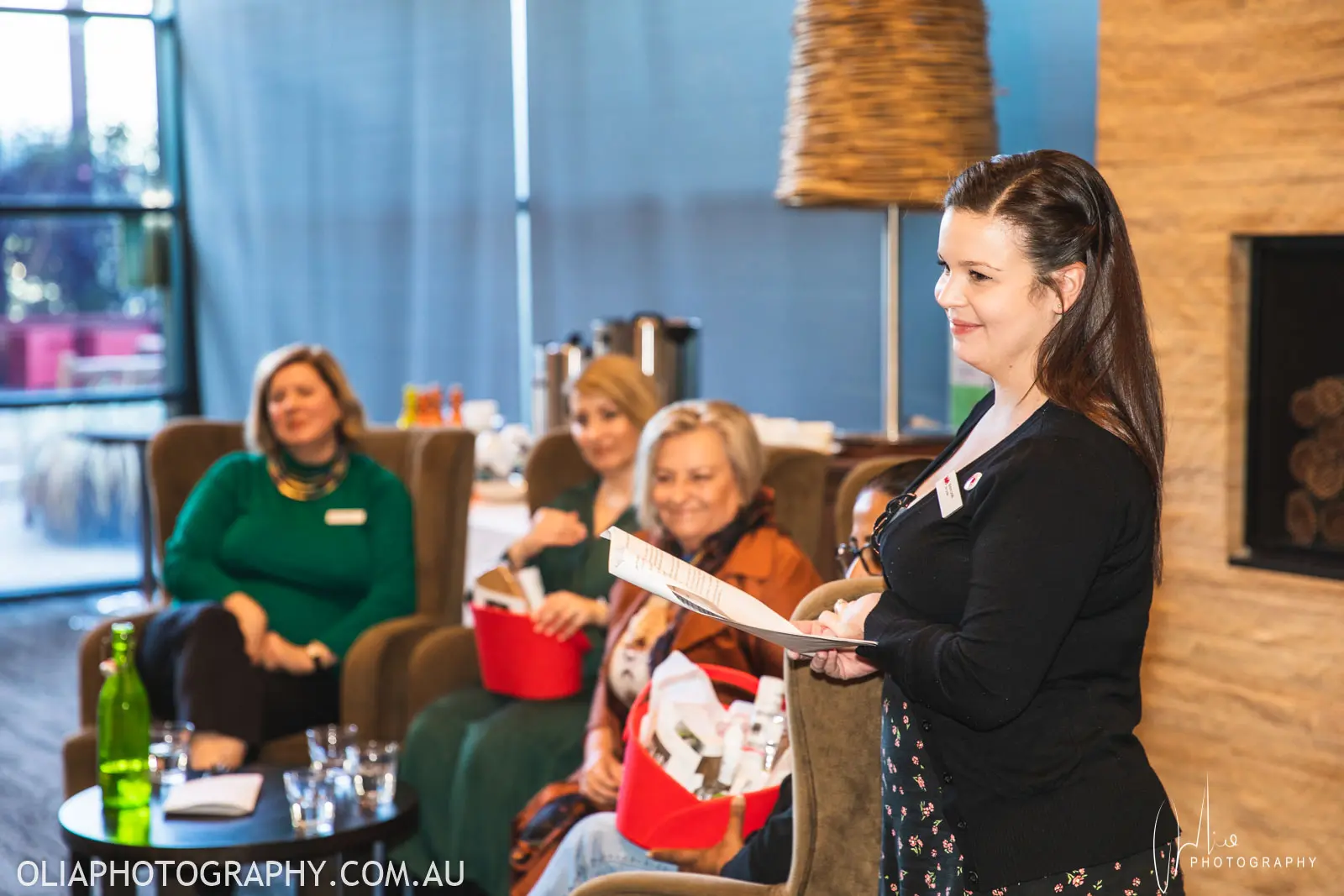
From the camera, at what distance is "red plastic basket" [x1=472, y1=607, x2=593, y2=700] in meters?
2.96

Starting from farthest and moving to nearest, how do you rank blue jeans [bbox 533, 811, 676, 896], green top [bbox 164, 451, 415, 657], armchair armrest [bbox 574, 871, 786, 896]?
green top [bbox 164, 451, 415, 657], blue jeans [bbox 533, 811, 676, 896], armchair armrest [bbox 574, 871, 786, 896]

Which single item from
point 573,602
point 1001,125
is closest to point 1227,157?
point 1001,125

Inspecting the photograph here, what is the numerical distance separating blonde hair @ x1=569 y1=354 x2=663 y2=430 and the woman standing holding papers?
182 centimetres

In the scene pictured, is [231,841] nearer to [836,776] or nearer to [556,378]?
[836,776]

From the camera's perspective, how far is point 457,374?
5.87 meters

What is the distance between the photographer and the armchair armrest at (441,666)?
3.15m

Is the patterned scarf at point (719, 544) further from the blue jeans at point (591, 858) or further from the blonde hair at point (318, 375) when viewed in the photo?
the blonde hair at point (318, 375)

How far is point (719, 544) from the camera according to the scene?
Result: 2518 mm

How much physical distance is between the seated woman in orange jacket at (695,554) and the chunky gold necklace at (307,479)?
976mm

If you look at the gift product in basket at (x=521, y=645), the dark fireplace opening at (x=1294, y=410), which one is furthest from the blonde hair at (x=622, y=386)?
the dark fireplace opening at (x=1294, y=410)

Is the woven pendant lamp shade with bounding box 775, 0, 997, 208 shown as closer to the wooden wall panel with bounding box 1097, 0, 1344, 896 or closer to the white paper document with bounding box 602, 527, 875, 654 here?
the wooden wall panel with bounding box 1097, 0, 1344, 896

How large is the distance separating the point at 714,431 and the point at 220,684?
1.22m

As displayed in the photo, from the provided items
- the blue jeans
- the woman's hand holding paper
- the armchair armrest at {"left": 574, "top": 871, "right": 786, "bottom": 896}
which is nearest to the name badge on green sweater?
the blue jeans
